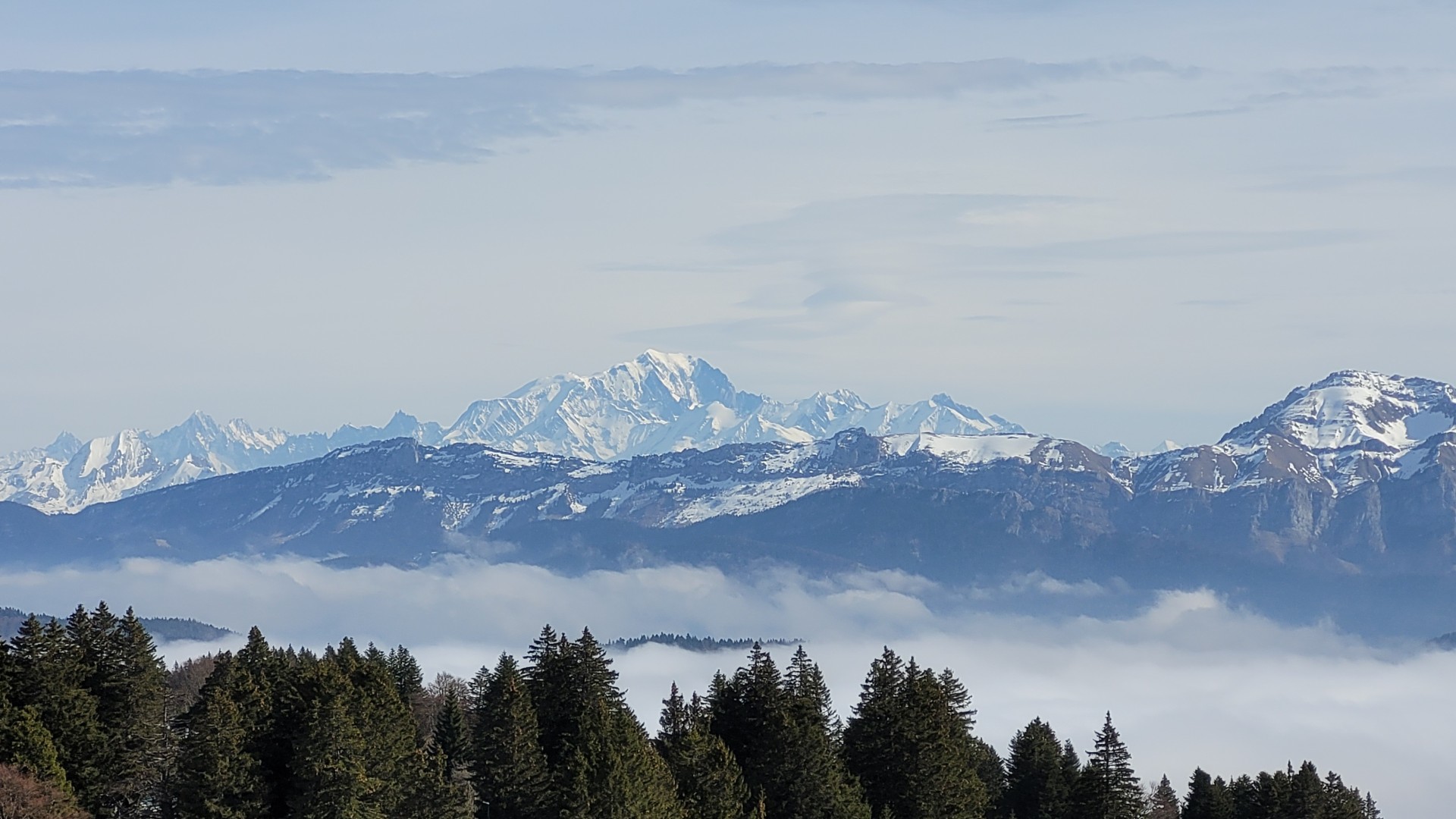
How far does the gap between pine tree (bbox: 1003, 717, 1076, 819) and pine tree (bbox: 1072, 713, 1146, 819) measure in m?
9.45

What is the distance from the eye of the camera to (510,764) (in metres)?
92.6

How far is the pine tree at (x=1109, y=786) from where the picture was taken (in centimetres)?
10675

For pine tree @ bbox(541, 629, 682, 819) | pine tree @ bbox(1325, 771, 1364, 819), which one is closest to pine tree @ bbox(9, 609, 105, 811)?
pine tree @ bbox(541, 629, 682, 819)

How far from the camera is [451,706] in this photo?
110 m

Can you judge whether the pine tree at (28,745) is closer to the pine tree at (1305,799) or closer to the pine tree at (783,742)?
the pine tree at (783,742)

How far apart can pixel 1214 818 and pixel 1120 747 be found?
74.1 feet

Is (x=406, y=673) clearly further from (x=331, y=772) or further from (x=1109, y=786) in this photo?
(x=1109, y=786)

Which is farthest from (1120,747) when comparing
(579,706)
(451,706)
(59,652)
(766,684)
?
(59,652)

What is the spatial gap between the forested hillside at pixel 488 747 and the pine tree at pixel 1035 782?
0.42 metres

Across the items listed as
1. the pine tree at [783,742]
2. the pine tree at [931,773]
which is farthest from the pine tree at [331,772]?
the pine tree at [931,773]

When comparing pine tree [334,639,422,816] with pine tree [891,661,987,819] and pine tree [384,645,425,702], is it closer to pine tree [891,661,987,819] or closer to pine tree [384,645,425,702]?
pine tree [384,645,425,702]

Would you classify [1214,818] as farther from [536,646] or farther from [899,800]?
[536,646]

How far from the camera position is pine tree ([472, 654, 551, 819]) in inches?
3620

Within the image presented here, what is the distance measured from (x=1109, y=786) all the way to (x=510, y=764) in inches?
1478
